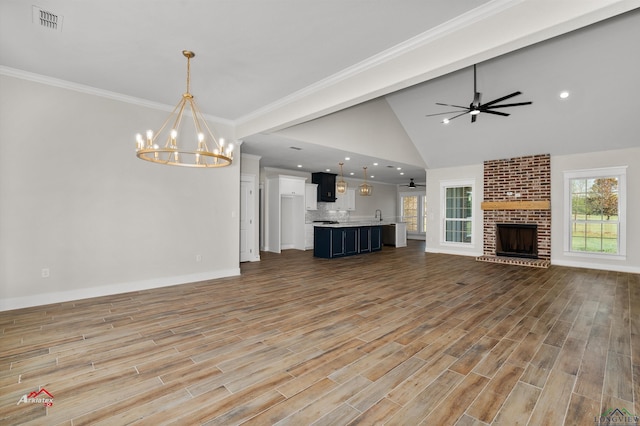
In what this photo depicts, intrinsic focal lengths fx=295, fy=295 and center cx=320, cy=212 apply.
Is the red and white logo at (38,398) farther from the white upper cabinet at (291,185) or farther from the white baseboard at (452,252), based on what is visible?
the white baseboard at (452,252)

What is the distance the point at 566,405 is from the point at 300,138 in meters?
5.11

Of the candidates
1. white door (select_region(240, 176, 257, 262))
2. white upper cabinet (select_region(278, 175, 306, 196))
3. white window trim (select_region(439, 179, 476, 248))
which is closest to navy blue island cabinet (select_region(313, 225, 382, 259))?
white upper cabinet (select_region(278, 175, 306, 196))

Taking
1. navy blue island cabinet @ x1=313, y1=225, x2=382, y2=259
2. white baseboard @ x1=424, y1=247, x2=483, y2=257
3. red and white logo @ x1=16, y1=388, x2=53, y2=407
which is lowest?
red and white logo @ x1=16, y1=388, x2=53, y2=407

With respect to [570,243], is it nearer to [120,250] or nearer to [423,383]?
[423,383]

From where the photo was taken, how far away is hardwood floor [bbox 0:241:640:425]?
1873 mm

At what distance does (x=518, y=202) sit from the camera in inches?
291

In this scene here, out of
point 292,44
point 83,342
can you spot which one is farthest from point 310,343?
point 292,44

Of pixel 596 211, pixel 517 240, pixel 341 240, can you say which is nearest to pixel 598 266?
pixel 596 211

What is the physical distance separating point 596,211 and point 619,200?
44 cm

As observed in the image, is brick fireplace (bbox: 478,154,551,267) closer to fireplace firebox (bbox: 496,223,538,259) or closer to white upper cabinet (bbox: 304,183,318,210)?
fireplace firebox (bbox: 496,223,538,259)

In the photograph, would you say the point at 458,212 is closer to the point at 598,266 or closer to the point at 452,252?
the point at 452,252

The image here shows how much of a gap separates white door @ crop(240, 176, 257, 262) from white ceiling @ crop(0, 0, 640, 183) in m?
1.54

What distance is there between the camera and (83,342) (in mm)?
2834

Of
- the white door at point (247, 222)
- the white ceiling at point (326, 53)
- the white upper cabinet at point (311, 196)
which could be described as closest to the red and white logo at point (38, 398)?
the white ceiling at point (326, 53)
